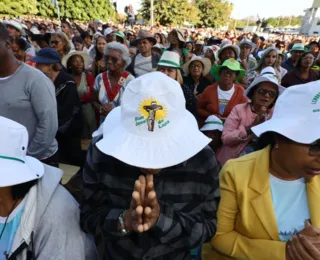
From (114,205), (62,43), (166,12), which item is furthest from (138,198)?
(166,12)

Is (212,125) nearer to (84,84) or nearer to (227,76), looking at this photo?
(227,76)

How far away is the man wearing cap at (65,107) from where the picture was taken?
3.05 meters

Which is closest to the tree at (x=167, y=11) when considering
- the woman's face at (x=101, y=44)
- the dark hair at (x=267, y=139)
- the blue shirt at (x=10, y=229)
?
the woman's face at (x=101, y=44)

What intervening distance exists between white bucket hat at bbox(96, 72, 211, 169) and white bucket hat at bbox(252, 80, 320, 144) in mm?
376

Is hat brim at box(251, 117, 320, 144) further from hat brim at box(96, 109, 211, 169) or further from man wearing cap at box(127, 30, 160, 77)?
man wearing cap at box(127, 30, 160, 77)

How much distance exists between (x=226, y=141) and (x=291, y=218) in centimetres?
135

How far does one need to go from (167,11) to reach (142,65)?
3539 centimetres

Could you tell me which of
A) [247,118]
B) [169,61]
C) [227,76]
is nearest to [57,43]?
[169,61]

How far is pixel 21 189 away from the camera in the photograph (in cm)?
135

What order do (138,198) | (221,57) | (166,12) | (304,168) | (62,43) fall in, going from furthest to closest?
(166,12)
(221,57)
(62,43)
(304,168)
(138,198)

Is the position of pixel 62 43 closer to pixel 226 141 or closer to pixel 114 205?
pixel 226 141

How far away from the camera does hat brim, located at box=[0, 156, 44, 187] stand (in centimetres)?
124

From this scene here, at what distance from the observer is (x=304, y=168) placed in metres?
1.22

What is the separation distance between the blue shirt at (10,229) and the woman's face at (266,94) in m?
2.24
